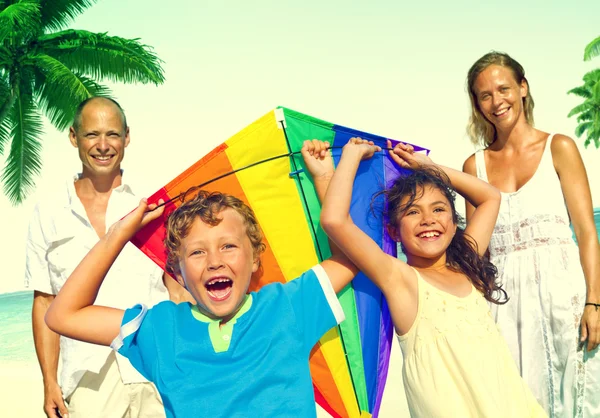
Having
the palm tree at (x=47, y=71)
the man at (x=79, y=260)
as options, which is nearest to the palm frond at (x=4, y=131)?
the palm tree at (x=47, y=71)

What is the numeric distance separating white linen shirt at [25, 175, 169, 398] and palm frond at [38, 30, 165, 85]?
19.4 metres

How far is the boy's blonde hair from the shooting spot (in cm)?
267

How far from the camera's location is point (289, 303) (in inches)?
102

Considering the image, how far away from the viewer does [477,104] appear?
3529 millimetres

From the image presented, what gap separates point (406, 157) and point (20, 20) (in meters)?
20.2

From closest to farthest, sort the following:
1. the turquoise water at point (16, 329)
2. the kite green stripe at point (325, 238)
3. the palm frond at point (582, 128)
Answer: the kite green stripe at point (325, 238)
the turquoise water at point (16, 329)
the palm frond at point (582, 128)

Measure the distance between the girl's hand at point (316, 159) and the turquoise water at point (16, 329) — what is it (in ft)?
41.9

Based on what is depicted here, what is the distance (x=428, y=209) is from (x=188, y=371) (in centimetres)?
123

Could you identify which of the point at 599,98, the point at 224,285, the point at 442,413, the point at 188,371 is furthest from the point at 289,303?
the point at 599,98

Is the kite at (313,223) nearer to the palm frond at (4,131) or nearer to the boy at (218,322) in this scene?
the boy at (218,322)

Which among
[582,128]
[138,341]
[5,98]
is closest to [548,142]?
[138,341]

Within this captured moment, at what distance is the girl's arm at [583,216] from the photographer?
3.16 m

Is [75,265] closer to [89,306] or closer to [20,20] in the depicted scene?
[89,306]

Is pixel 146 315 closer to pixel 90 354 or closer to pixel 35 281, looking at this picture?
pixel 90 354
